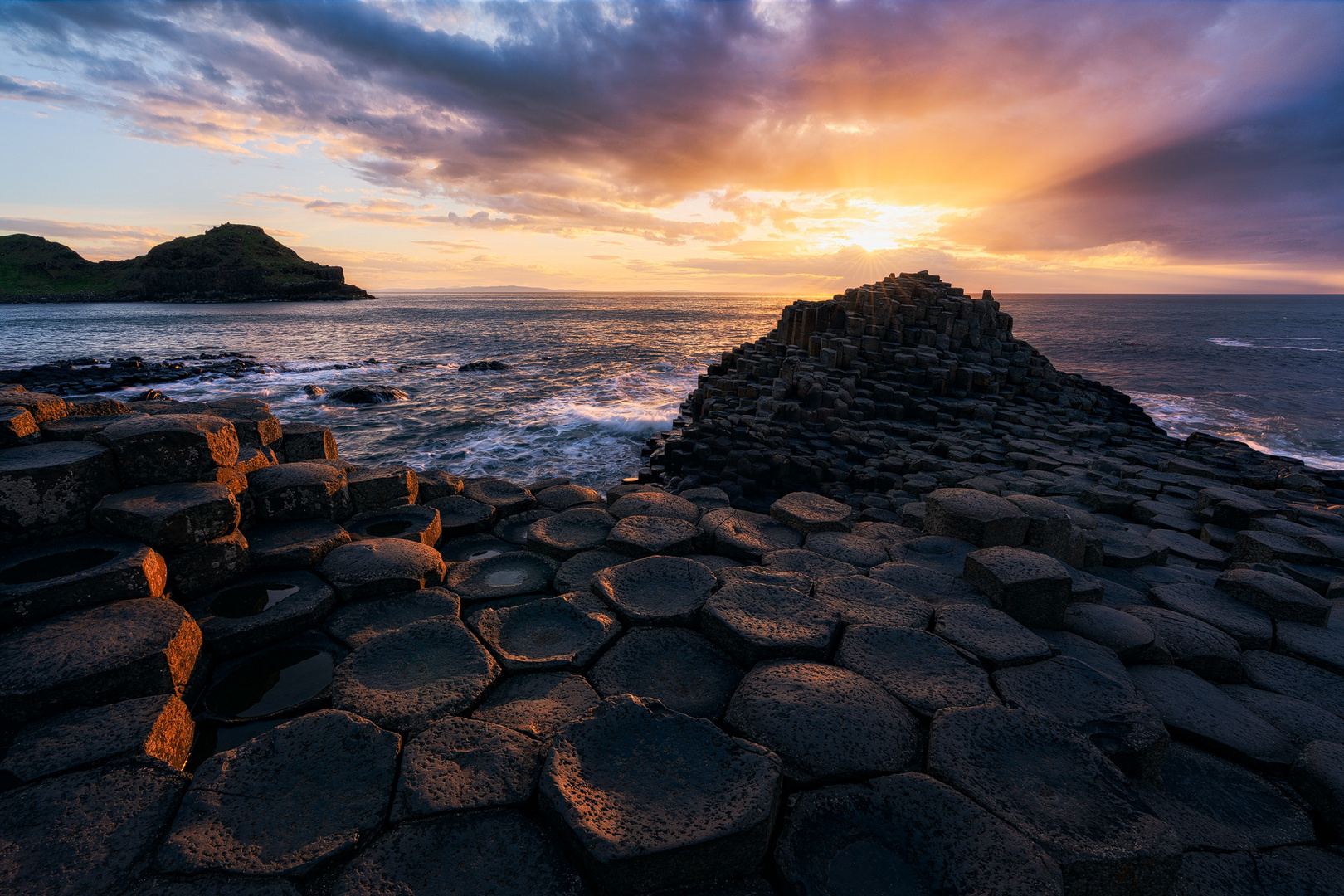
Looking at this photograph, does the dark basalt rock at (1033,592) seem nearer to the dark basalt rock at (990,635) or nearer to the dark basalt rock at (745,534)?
the dark basalt rock at (990,635)

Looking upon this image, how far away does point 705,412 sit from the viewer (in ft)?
50.2

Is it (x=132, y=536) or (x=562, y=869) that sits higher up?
(x=132, y=536)

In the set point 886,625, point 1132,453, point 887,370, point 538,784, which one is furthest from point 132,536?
point 887,370

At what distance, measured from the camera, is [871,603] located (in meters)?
3.77

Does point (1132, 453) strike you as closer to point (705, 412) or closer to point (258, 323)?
point (705, 412)

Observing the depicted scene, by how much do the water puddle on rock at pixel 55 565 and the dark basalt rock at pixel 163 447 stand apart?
2.21 feet

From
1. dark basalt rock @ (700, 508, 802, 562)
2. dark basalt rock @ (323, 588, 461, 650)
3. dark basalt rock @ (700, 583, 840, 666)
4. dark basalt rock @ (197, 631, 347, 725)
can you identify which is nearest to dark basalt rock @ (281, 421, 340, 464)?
dark basalt rock @ (323, 588, 461, 650)

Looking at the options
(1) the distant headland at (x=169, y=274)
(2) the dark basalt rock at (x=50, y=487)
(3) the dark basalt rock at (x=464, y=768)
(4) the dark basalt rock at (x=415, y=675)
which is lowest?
(4) the dark basalt rock at (x=415, y=675)

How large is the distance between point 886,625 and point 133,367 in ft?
118

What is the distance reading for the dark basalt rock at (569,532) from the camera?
473cm

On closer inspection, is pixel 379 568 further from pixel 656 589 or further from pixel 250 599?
pixel 656 589

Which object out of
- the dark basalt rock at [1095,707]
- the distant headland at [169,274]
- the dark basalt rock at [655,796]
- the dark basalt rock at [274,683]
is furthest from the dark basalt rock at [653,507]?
the distant headland at [169,274]

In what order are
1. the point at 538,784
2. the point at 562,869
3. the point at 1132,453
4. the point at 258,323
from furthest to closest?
the point at 258,323 < the point at 1132,453 < the point at 538,784 < the point at 562,869

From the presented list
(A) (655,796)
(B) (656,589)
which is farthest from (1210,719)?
(B) (656,589)
